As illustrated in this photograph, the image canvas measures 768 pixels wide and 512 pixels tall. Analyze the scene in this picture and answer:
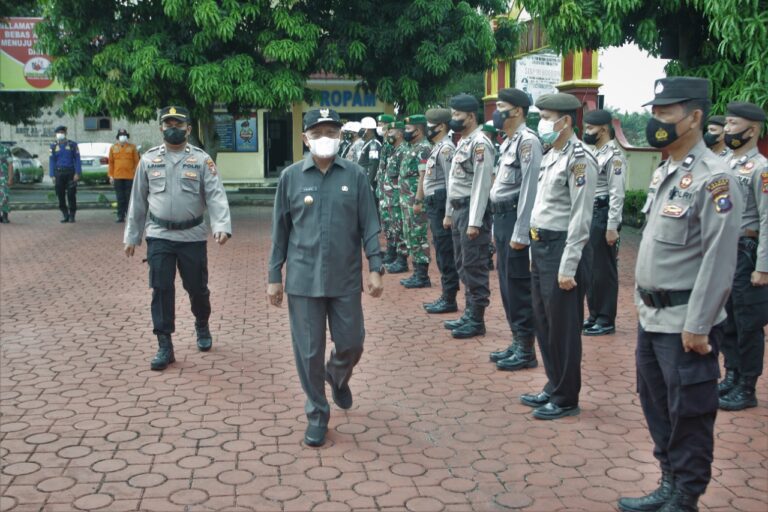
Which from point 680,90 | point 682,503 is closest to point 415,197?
point 680,90

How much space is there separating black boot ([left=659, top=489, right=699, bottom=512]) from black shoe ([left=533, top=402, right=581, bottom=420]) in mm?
1545

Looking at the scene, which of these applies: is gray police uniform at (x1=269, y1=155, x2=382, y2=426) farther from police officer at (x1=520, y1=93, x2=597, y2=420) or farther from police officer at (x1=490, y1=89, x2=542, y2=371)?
police officer at (x1=490, y1=89, x2=542, y2=371)

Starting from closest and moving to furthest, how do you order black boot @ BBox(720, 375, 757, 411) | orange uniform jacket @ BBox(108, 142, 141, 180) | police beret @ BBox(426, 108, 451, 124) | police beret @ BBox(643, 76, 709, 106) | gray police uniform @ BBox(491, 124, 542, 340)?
police beret @ BBox(643, 76, 709, 106)
black boot @ BBox(720, 375, 757, 411)
gray police uniform @ BBox(491, 124, 542, 340)
police beret @ BBox(426, 108, 451, 124)
orange uniform jacket @ BBox(108, 142, 141, 180)

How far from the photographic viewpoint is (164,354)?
6598 millimetres

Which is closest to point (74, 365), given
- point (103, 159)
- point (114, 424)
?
point (114, 424)

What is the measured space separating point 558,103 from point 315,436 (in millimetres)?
2642

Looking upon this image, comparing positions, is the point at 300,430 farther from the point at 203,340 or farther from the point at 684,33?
the point at 684,33

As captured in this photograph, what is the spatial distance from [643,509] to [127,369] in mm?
4251

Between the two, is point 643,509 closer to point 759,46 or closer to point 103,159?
point 759,46

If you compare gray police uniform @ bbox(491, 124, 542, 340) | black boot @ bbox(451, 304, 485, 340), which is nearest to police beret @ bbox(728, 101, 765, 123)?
gray police uniform @ bbox(491, 124, 542, 340)

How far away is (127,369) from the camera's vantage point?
655 cm

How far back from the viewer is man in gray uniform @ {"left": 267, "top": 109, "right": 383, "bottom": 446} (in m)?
4.91

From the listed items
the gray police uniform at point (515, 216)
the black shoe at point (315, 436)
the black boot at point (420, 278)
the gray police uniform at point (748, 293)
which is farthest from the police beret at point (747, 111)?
the black boot at point (420, 278)

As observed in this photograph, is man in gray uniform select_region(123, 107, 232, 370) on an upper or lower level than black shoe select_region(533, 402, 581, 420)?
upper
